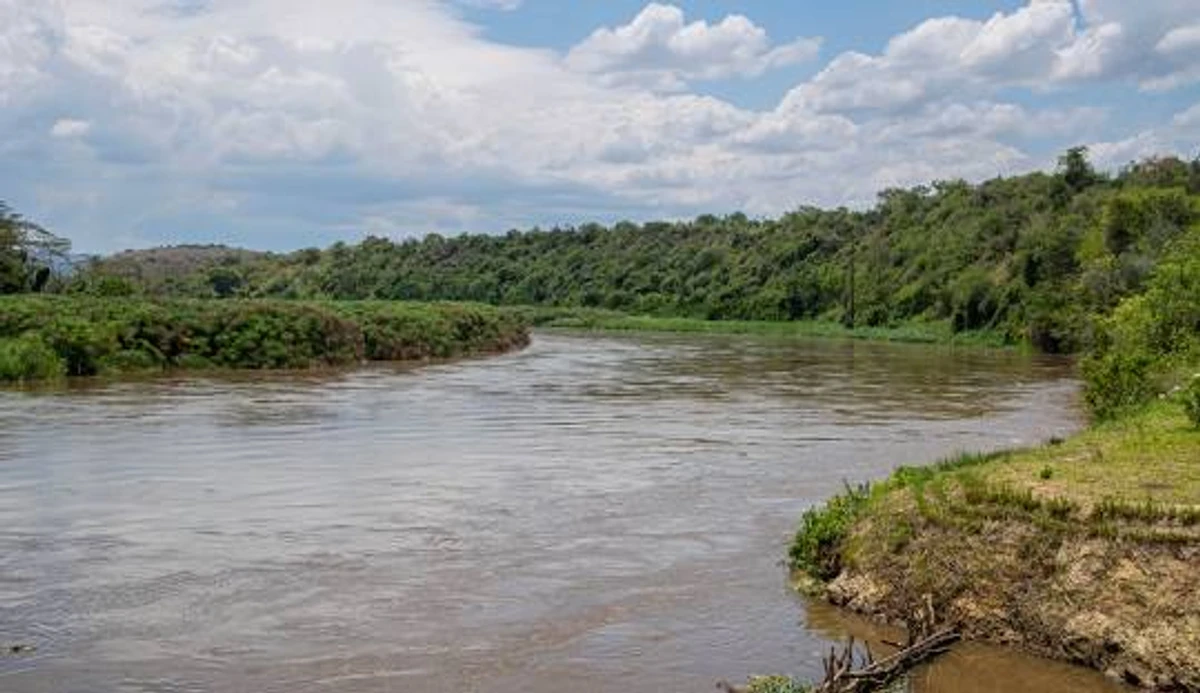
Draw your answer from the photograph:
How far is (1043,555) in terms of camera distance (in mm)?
10688

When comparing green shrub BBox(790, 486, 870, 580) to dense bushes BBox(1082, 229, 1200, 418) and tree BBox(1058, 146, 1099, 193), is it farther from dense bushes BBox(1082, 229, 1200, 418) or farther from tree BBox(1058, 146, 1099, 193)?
tree BBox(1058, 146, 1099, 193)

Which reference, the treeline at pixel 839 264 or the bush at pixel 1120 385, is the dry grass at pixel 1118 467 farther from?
the treeline at pixel 839 264

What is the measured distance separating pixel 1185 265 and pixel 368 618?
16.9 metres

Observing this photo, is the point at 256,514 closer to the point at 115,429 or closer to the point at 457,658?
the point at 457,658

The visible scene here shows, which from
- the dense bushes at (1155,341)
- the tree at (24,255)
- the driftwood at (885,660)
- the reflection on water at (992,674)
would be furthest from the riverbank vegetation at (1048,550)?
the tree at (24,255)

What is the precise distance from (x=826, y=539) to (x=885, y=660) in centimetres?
332

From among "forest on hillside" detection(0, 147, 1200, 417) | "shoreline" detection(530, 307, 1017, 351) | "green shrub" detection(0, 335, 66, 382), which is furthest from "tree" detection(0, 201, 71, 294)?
"shoreline" detection(530, 307, 1017, 351)

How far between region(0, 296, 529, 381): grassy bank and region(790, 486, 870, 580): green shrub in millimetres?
27782

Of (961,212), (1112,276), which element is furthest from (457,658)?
(961,212)

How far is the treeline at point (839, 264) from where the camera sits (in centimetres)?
Result: 5906

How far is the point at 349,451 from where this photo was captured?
22.6 metres

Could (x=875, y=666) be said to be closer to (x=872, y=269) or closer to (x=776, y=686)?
(x=776, y=686)

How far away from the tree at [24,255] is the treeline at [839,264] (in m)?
1.99

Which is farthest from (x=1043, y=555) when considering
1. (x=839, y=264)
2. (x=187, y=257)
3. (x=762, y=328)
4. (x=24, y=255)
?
(x=187, y=257)
